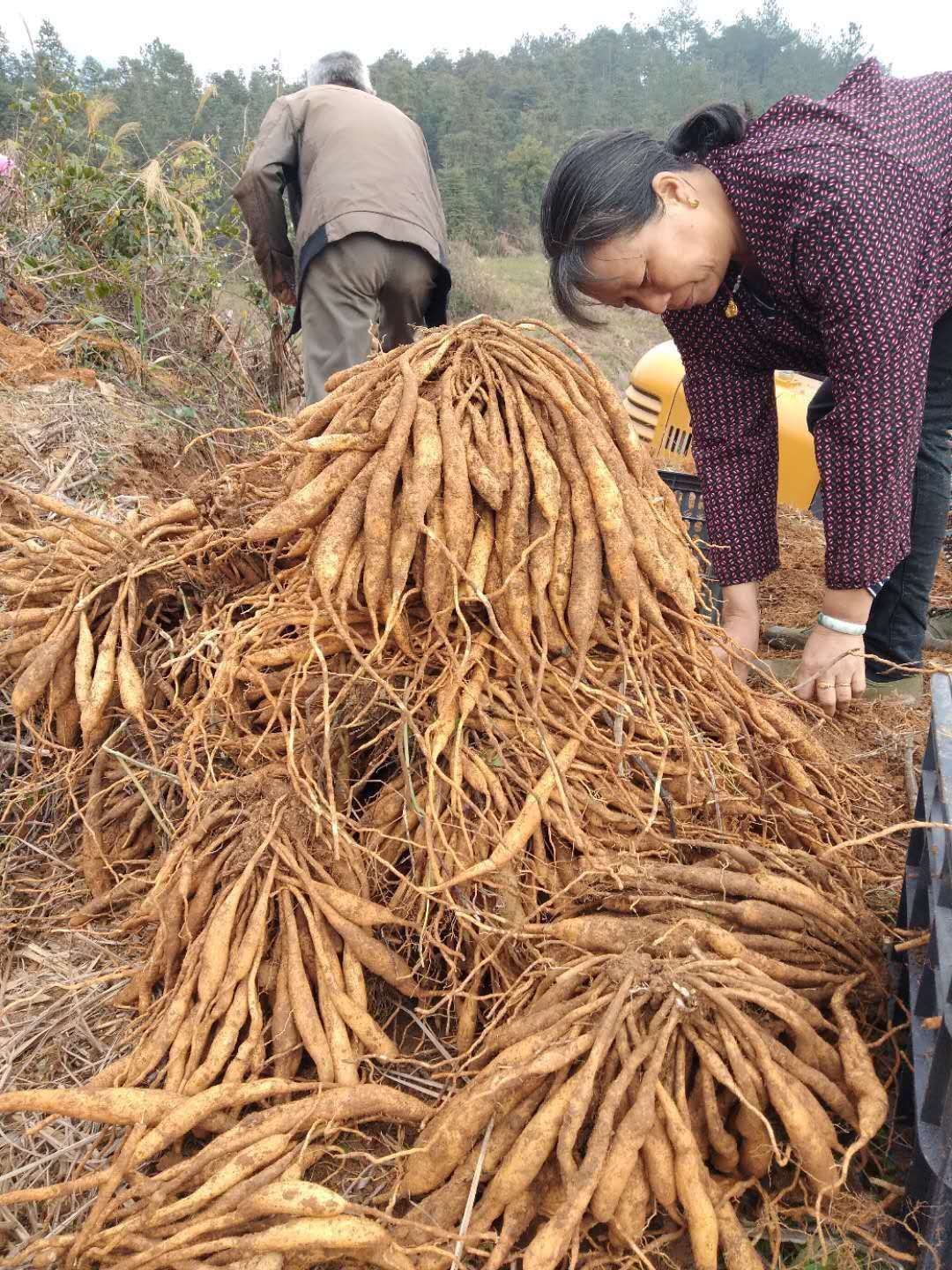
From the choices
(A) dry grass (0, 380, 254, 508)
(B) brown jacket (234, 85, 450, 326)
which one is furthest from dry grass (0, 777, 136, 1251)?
(B) brown jacket (234, 85, 450, 326)

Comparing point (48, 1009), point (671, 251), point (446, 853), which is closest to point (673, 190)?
point (671, 251)

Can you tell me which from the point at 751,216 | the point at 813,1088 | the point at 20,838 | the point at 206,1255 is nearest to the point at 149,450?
the point at 20,838

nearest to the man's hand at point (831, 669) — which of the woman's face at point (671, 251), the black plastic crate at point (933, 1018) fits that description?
the black plastic crate at point (933, 1018)

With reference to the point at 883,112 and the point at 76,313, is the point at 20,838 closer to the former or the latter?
the point at 883,112

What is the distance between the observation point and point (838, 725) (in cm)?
222

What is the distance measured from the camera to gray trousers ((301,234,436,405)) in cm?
372

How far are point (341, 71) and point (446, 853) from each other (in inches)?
159

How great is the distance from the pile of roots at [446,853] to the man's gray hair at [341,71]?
3003 mm

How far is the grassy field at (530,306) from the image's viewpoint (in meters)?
14.0

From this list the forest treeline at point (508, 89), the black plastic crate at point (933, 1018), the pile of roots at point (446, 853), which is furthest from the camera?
the forest treeline at point (508, 89)

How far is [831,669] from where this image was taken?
7.00ft

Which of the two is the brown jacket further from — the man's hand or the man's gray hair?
the man's hand

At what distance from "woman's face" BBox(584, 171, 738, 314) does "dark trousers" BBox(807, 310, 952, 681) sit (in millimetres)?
751

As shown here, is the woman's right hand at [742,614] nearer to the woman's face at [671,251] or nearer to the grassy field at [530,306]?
the woman's face at [671,251]
